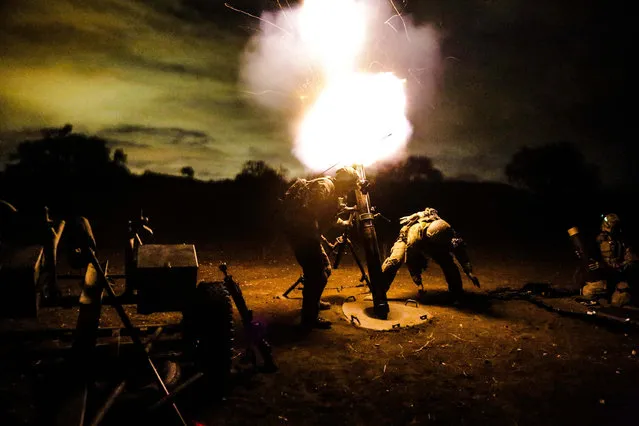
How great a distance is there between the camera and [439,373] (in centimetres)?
594

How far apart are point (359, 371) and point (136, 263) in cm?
336

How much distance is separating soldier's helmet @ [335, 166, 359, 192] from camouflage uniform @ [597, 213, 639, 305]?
599 centimetres

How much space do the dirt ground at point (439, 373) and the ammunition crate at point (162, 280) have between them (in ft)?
3.97

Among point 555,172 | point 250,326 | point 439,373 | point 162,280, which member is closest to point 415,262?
point 439,373

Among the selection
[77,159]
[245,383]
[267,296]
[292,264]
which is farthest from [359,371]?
[77,159]

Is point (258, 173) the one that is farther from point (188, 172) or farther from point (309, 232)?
point (309, 232)

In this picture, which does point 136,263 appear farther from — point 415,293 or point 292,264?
point 292,264

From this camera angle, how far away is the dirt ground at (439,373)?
4.74 metres

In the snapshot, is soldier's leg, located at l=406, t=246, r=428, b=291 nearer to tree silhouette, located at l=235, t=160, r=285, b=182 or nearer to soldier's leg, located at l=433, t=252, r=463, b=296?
soldier's leg, located at l=433, t=252, r=463, b=296

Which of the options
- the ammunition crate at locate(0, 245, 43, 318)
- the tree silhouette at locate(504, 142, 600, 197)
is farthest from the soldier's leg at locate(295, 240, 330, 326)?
the tree silhouette at locate(504, 142, 600, 197)

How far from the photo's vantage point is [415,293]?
10461 millimetres

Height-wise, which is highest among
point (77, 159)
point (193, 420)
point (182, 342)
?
point (77, 159)

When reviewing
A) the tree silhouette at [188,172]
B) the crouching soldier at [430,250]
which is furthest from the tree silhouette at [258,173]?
the crouching soldier at [430,250]

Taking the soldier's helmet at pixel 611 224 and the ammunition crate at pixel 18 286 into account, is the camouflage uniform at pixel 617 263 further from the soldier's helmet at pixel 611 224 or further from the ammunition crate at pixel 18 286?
the ammunition crate at pixel 18 286
